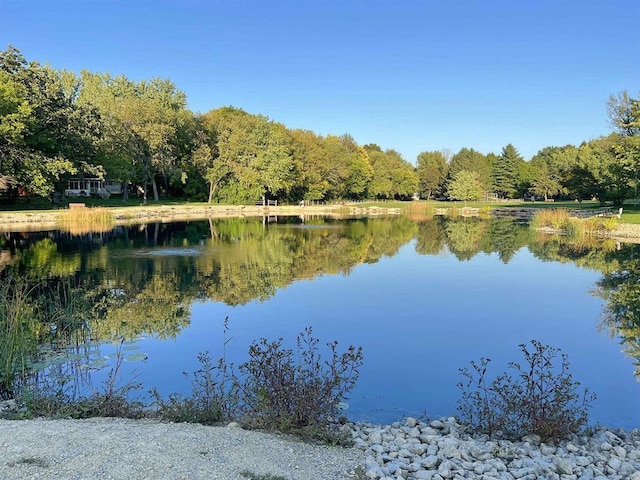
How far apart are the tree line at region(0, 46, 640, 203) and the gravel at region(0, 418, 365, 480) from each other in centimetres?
3650

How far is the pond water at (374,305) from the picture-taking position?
8914 millimetres

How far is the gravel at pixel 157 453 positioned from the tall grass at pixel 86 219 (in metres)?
31.8

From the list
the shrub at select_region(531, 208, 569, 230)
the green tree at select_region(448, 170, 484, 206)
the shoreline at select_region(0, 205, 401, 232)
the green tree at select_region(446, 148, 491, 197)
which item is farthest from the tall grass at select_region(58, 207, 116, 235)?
the green tree at select_region(446, 148, 491, 197)

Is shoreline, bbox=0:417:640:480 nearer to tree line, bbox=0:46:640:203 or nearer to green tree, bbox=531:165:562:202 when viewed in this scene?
tree line, bbox=0:46:640:203

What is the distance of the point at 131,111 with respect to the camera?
55.0m

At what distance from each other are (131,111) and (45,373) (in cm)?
5134

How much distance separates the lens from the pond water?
891 cm

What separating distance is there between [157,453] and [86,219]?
1451 inches

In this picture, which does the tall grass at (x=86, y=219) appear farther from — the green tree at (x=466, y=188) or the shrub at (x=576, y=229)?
the green tree at (x=466, y=188)

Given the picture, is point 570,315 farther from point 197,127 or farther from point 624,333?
point 197,127

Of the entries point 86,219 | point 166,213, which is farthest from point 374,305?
point 166,213

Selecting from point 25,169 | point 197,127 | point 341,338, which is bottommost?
point 341,338

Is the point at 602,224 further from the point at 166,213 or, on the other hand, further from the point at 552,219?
the point at 166,213

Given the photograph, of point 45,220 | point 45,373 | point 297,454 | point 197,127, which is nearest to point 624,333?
point 297,454
